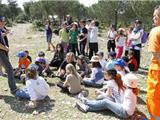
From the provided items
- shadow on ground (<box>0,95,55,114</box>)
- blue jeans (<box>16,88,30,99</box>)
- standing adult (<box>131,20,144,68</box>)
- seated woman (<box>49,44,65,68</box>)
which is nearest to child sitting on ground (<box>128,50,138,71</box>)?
standing adult (<box>131,20,144,68</box>)

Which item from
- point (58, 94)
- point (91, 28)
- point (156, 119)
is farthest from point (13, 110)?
point (91, 28)

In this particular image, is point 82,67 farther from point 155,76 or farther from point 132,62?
point 155,76

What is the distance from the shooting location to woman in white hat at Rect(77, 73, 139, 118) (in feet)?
21.6

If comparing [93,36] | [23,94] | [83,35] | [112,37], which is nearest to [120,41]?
[112,37]

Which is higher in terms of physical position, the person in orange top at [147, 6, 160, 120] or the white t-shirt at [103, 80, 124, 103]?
the person in orange top at [147, 6, 160, 120]

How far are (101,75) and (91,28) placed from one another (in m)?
4.36

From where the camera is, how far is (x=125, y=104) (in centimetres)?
677

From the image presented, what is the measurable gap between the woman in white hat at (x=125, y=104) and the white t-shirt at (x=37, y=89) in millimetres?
1162

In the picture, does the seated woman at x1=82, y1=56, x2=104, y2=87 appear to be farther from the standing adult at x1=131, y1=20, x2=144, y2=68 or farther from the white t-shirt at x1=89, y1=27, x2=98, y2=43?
the white t-shirt at x1=89, y1=27, x2=98, y2=43

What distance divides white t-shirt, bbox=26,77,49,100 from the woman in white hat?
1.16 m

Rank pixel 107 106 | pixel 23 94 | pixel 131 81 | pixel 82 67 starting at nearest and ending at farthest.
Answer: pixel 131 81
pixel 107 106
pixel 23 94
pixel 82 67

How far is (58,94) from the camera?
8.66 metres

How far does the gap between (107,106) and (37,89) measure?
6.08 feet

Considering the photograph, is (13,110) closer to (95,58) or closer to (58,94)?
(58,94)
